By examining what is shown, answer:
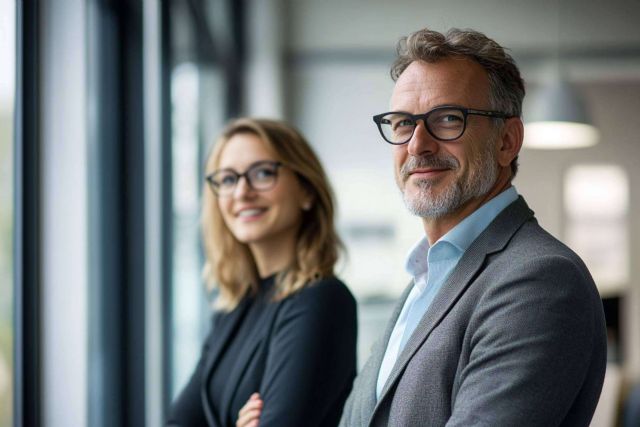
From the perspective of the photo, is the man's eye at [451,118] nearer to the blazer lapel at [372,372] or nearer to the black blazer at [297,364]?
the blazer lapel at [372,372]

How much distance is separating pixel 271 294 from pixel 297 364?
0.27m

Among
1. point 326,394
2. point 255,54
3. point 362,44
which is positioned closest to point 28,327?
point 326,394

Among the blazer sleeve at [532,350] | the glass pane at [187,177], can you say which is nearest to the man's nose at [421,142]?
the blazer sleeve at [532,350]

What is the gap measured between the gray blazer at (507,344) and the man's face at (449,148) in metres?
0.10

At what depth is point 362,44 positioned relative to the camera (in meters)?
6.75

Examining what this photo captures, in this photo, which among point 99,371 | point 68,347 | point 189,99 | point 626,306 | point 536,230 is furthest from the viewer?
point 626,306

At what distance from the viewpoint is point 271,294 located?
1.93 m

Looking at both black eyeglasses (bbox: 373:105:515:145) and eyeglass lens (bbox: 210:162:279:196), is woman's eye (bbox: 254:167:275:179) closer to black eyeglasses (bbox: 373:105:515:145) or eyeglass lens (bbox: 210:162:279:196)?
eyeglass lens (bbox: 210:162:279:196)

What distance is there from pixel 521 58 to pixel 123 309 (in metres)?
5.22

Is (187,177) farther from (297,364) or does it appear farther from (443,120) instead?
(443,120)

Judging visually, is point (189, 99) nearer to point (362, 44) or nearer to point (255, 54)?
point (255, 54)

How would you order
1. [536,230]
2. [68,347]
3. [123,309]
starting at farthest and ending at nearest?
1. [123,309]
2. [68,347]
3. [536,230]

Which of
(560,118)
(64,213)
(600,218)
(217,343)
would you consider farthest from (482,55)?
(600,218)

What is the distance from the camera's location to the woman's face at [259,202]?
1.93 m
